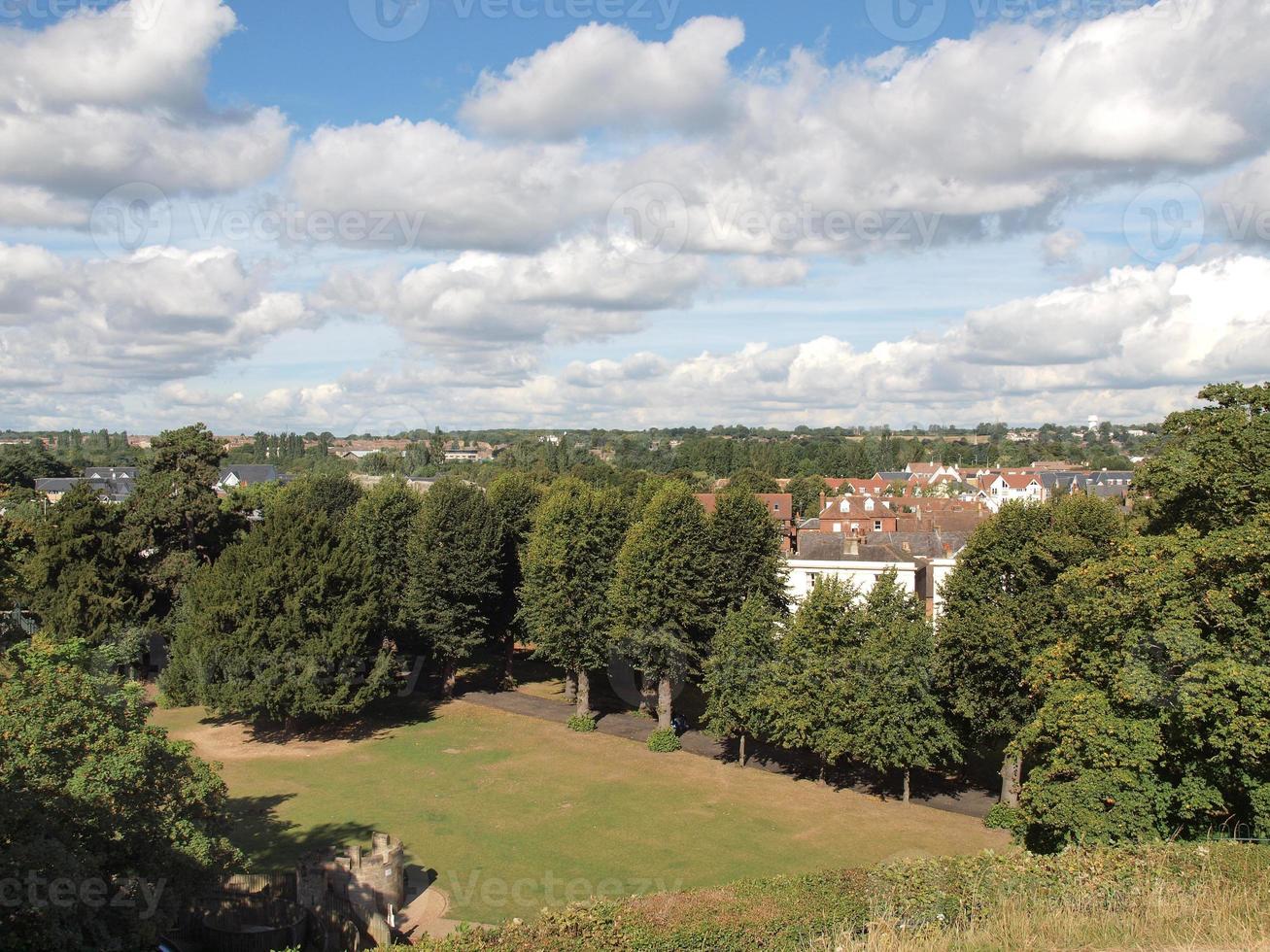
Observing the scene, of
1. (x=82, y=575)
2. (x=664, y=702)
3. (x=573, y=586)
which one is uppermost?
(x=573, y=586)

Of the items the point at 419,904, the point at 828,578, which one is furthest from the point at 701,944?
the point at 828,578

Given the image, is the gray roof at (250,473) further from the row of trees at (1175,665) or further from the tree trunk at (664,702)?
the row of trees at (1175,665)

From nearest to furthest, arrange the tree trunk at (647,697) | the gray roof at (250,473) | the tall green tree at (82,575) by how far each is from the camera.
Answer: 1. the tree trunk at (647,697)
2. the tall green tree at (82,575)
3. the gray roof at (250,473)

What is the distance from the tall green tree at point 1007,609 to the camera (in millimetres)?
30862

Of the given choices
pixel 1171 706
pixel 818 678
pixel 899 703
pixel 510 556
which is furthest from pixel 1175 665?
pixel 510 556

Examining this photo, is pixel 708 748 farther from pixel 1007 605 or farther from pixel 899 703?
pixel 1007 605

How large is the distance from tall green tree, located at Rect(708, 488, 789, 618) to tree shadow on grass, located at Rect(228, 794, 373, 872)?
64.7 feet

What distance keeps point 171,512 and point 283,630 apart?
15.6 metres

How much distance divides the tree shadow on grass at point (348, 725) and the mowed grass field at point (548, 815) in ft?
2.15

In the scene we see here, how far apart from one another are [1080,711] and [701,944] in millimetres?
13724

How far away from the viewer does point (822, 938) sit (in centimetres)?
1357

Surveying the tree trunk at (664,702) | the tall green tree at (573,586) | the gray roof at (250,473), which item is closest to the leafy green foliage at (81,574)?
the tall green tree at (573,586)

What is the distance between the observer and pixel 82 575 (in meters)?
46.5

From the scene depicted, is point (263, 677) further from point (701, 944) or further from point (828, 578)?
point (701, 944)
